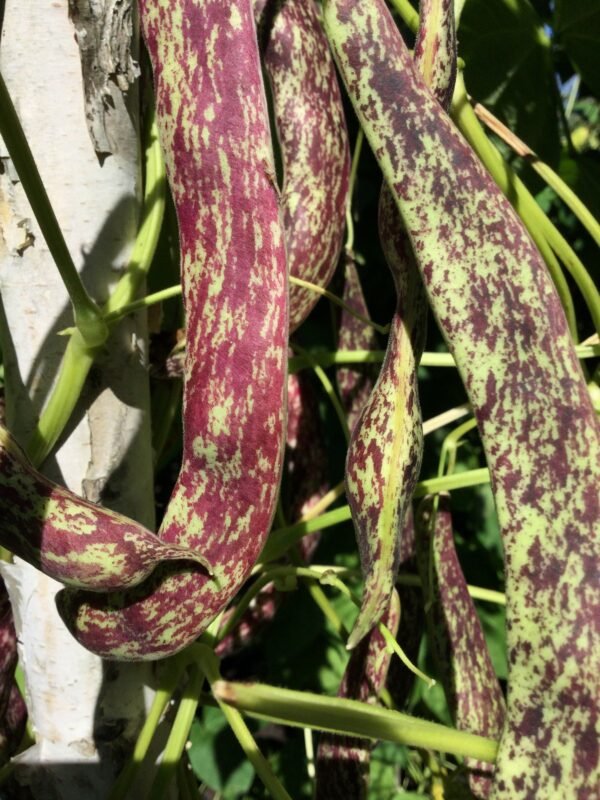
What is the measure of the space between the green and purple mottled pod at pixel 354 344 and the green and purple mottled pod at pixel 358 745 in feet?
0.75

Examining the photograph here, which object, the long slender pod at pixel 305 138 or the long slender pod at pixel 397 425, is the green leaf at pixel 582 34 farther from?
the long slender pod at pixel 397 425

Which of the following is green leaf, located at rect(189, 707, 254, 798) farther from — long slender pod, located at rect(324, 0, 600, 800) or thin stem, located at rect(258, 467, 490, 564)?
long slender pod, located at rect(324, 0, 600, 800)

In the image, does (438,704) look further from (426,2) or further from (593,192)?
(426,2)

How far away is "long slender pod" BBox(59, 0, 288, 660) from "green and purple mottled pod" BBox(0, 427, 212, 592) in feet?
0.11

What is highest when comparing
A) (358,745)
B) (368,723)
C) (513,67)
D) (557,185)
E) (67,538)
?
(513,67)

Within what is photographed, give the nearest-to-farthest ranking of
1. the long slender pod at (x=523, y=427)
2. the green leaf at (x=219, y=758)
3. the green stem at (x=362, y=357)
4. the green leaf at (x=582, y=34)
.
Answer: the long slender pod at (x=523, y=427)
the green stem at (x=362, y=357)
the green leaf at (x=582, y=34)
the green leaf at (x=219, y=758)

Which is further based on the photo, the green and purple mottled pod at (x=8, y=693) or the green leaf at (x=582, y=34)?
the green leaf at (x=582, y=34)

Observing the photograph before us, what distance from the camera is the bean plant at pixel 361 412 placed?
1.33ft

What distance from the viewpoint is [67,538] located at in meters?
0.46

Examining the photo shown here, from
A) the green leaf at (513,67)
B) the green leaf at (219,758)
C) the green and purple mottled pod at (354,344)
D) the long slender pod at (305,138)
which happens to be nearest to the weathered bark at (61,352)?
the long slender pod at (305,138)

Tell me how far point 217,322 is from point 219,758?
0.89 m

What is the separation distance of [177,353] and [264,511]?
23 centimetres

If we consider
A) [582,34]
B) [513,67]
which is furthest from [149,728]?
[582,34]

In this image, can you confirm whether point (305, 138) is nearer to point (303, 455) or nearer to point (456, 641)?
point (303, 455)
